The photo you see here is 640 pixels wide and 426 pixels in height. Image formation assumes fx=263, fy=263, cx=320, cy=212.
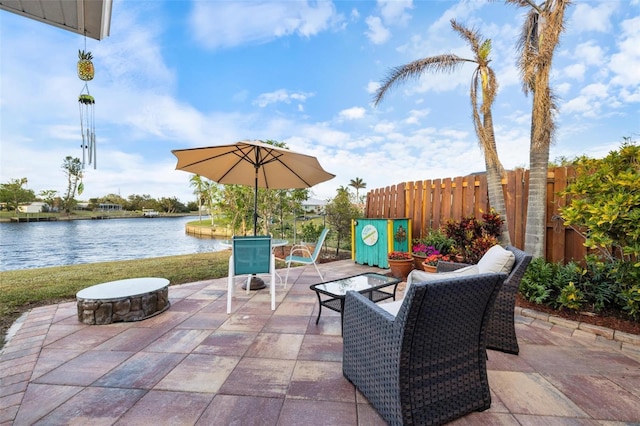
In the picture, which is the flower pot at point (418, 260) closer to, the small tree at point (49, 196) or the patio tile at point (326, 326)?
the patio tile at point (326, 326)

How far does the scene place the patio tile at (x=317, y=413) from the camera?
4.47 feet

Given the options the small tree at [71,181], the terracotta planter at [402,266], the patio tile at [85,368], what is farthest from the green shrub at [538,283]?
the small tree at [71,181]

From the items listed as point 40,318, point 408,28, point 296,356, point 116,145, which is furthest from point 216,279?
point 116,145

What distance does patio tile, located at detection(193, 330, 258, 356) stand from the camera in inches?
83.5

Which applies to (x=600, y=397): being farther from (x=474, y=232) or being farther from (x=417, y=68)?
(x=417, y=68)

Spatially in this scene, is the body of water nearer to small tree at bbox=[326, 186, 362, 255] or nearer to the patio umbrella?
the patio umbrella

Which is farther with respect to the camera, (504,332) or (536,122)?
(536,122)

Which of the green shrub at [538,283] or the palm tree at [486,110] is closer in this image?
the green shrub at [538,283]

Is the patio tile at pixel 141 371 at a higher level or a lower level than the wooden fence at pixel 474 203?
lower

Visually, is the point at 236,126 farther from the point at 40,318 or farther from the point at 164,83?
the point at 40,318

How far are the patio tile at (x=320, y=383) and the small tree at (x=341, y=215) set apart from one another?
495 cm

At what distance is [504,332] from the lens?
80.3 inches

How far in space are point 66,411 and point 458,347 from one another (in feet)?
7.10

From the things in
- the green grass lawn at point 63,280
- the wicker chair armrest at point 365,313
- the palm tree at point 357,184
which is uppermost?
the palm tree at point 357,184
